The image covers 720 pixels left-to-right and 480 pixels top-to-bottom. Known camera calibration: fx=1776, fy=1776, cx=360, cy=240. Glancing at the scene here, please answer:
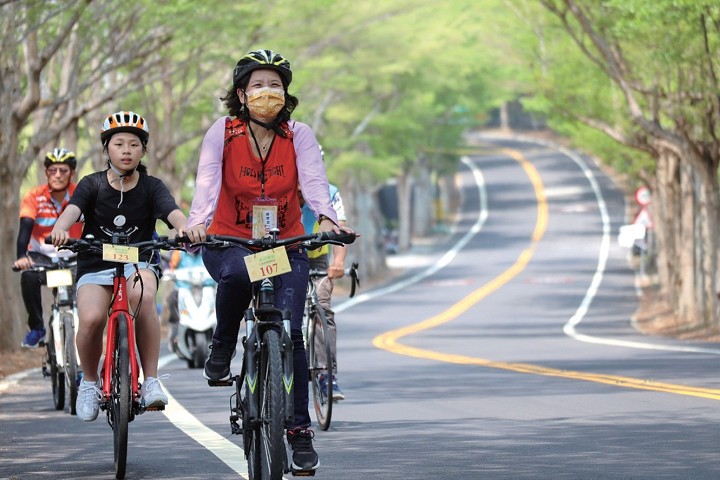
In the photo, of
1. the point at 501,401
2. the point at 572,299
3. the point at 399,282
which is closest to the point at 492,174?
the point at 399,282

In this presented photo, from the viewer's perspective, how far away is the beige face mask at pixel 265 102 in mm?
8586

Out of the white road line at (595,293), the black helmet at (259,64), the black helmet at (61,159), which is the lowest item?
the white road line at (595,293)

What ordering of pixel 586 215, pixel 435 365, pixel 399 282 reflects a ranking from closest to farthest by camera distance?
pixel 435 365, pixel 399 282, pixel 586 215

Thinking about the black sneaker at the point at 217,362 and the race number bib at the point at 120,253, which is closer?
the black sneaker at the point at 217,362

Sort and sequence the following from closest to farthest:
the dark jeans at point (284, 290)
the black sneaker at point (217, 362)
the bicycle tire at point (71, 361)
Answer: the dark jeans at point (284, 290)
the black sneaker at point (217, 362)
the bicycle tire at point (71, 361)

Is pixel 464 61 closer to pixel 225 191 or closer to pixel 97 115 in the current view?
pixel 97 115

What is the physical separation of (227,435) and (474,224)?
247 ft

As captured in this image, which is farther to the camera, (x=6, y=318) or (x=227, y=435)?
(x=6, y=318)

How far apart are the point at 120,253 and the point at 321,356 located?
10.6ft

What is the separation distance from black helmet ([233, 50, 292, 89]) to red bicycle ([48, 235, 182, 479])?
3.29 feet

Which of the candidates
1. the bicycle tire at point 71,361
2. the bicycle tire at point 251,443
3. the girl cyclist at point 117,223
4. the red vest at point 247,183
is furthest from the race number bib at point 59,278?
the bicycle tire at point 251,443

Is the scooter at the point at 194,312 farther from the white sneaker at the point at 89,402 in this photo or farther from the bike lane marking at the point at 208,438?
the white sneaker at the point at 89,402

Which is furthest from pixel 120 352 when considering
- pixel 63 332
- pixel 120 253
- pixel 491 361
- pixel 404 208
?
pixel 404 208

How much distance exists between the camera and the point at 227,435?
38.2ft
